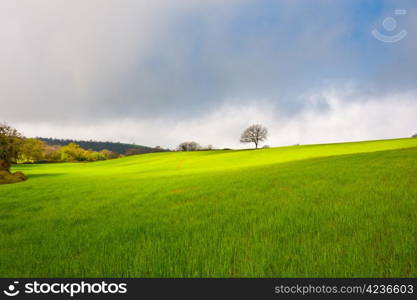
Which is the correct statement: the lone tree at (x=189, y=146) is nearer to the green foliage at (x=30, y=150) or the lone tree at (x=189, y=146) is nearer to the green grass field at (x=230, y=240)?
the green foliage at (x=30, y=150)

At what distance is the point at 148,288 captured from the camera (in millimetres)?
Answer: 3207

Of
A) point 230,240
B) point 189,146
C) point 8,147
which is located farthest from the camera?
point 189,146

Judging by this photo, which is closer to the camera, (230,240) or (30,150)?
(230,240)

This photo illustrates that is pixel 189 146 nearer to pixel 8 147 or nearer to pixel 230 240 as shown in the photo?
pixel 8 147

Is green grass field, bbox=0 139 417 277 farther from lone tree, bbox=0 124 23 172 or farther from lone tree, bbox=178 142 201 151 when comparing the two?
lone tree, bbox=178 142 201 151

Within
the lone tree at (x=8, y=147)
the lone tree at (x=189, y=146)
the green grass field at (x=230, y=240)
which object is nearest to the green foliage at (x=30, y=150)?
the lone tree at (x=8, y=147)

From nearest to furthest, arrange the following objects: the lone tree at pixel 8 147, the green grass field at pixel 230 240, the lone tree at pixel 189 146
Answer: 1. the green grass field at pixel 230 240
2. the lone tree at pixel 8 147
3. the lone tree at pixel 189 146

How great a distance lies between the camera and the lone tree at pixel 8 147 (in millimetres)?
30906

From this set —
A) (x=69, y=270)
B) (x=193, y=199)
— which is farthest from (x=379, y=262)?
(x=193, y=199)

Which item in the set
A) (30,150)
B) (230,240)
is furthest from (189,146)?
(230,240)

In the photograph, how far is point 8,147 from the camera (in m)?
31.4

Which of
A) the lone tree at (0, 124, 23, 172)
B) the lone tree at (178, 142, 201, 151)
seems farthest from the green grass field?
the lone tree at (178, 142, 201, 151)

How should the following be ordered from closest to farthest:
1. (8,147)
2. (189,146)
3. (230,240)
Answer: (230,240), (8,147), (189,146)

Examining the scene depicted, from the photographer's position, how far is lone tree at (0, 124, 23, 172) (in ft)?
101
